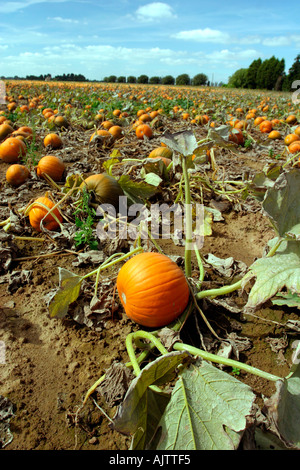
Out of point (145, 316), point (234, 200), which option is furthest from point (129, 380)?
point (234, 200)

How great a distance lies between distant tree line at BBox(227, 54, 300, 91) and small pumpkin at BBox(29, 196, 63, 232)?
43618mm

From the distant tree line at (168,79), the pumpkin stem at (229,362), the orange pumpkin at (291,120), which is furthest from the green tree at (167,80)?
the pumpkin stem at (229,362)

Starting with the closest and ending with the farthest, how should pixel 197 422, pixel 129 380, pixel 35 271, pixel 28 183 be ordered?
pixel 197 422, pixel 129 380, pixel 35 271, pixel 28 183

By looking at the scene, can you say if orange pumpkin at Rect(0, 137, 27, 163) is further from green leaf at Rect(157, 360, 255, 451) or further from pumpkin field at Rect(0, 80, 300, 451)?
green leaf at Rect(157, 360, 255, 451)

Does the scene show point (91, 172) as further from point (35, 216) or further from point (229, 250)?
point (229, 250)

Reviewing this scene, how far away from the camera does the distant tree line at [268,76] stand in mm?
42500

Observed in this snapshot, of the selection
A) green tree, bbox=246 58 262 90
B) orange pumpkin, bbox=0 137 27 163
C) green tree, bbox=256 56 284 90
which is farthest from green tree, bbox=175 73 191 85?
orange pumpkin, bbox=0 137 27 163

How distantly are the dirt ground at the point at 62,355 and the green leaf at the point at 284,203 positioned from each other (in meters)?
0.76

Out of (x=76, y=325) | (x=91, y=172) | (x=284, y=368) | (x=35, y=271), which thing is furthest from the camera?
(x=91, y=172)

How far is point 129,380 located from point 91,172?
152 inches

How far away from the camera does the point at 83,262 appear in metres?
2.93

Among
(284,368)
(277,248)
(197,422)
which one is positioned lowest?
(284,368)

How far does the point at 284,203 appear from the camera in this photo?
1.70m

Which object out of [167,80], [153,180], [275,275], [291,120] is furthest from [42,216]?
[167,80]
